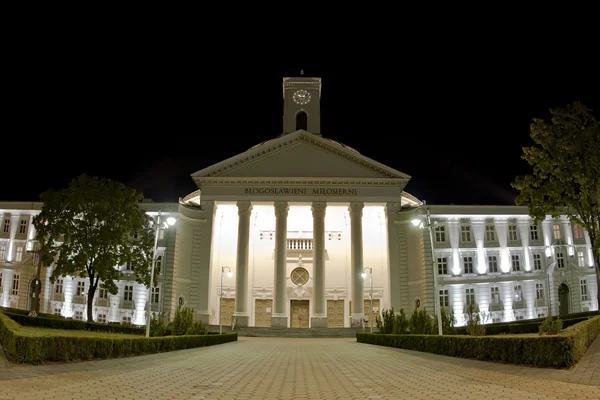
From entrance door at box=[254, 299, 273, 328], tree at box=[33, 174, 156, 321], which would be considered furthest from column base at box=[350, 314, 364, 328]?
tree at box=[33, 174, 156, 321]

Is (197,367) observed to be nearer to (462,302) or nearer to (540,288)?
(462,302)

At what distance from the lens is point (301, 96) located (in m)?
66.4

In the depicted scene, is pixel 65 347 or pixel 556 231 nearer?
pixel 65 347

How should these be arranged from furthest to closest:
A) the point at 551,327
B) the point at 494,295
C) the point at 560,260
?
the point at 560,260 → the point at 494,295 → the point at 551,327

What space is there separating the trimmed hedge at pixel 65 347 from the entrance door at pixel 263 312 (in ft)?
107

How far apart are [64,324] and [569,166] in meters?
34.8

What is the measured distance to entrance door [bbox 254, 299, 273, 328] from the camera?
56.7 m

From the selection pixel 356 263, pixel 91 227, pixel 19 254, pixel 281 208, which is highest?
pixel 281 208

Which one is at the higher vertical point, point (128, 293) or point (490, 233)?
point (490, 233)

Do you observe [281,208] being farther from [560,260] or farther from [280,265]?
[560,260]

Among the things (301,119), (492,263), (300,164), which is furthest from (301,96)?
(492,263)

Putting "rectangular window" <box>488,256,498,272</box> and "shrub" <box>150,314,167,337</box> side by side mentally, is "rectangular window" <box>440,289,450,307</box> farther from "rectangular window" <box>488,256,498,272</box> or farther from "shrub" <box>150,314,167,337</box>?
"shrub" <box>150,314,167,337</box>

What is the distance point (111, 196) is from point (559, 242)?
45308mm

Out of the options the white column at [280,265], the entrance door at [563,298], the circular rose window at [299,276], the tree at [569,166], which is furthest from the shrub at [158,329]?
the entrance door at [563,298]
